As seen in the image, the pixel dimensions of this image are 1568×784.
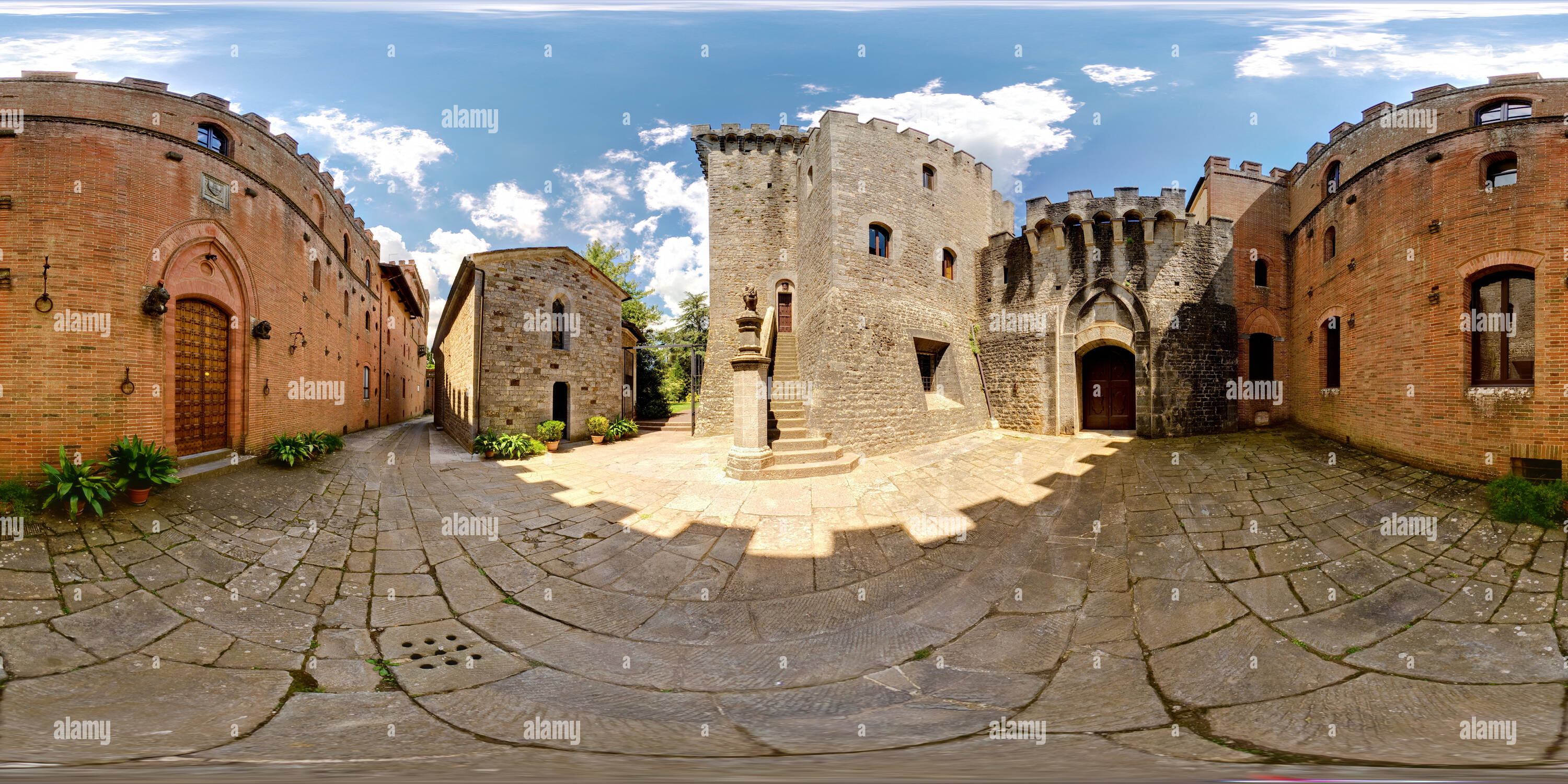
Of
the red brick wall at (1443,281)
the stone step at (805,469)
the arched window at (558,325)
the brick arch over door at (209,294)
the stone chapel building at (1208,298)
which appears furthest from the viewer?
the arched window at (558,325)

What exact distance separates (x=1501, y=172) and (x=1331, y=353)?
4156 millimetres

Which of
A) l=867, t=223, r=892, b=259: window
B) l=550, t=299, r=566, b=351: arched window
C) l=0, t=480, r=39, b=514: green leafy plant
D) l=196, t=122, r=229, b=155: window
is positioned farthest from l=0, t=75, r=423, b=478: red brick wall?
l=867, t=223, r=892, b=259: window

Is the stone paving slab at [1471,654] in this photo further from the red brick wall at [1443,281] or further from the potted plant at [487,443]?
the potted plant at [487,443]

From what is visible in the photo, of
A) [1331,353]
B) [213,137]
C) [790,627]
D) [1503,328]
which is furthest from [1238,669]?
[213,137]

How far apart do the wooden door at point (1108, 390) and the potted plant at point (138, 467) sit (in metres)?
17.4

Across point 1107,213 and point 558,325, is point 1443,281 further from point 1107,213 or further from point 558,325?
point 558,325

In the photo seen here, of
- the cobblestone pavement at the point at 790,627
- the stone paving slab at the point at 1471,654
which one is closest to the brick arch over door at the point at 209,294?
the cobblestone pavement at the point at 790,627

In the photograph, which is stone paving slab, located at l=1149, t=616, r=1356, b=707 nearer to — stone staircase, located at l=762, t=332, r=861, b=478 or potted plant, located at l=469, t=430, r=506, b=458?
stone staircase, located at l=762, t=332, r=861, b=478

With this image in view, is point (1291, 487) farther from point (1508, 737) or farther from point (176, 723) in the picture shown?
point (176, 723)

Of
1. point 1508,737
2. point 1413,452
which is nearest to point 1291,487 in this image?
point 1413,452

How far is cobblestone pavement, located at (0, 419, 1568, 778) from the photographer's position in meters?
3.11

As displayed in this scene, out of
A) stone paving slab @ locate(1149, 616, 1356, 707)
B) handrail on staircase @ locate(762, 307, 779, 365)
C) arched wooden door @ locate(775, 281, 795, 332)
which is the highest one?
arched wooden door @ locate(775, 281, 795, 332)

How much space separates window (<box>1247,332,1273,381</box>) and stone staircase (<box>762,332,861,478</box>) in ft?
35.4

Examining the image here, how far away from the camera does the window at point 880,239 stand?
13531 millimetres
